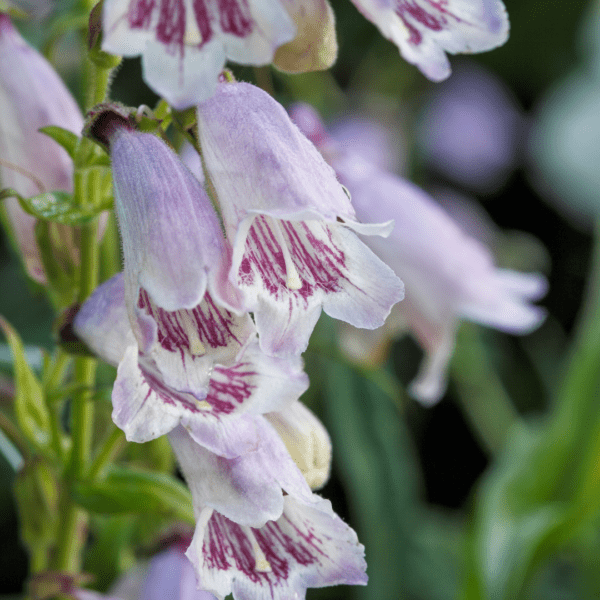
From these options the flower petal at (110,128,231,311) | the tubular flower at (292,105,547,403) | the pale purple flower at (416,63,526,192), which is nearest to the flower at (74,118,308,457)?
the flower petal at (110,128,231,311)

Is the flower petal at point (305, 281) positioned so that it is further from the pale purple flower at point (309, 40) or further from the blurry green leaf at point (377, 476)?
the blurry green leaf at point (377, 476)

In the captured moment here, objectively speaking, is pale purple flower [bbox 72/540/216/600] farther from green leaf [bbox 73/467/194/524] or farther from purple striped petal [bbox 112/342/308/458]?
purple striped petal [bbox 112/342/308/458]

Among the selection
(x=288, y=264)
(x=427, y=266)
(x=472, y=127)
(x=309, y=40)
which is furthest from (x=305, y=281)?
(x=472, y=127)

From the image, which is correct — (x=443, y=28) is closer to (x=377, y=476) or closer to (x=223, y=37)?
(x=223, y=37)

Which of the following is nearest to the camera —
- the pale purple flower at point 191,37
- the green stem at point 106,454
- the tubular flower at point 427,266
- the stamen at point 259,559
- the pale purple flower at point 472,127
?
the pale purple flower at point 191,37

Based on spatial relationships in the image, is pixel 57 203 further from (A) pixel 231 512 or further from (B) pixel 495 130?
(B) pixel 495 130

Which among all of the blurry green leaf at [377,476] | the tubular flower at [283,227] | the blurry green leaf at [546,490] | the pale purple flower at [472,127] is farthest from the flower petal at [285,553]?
the pale purple flower at [472,127]
